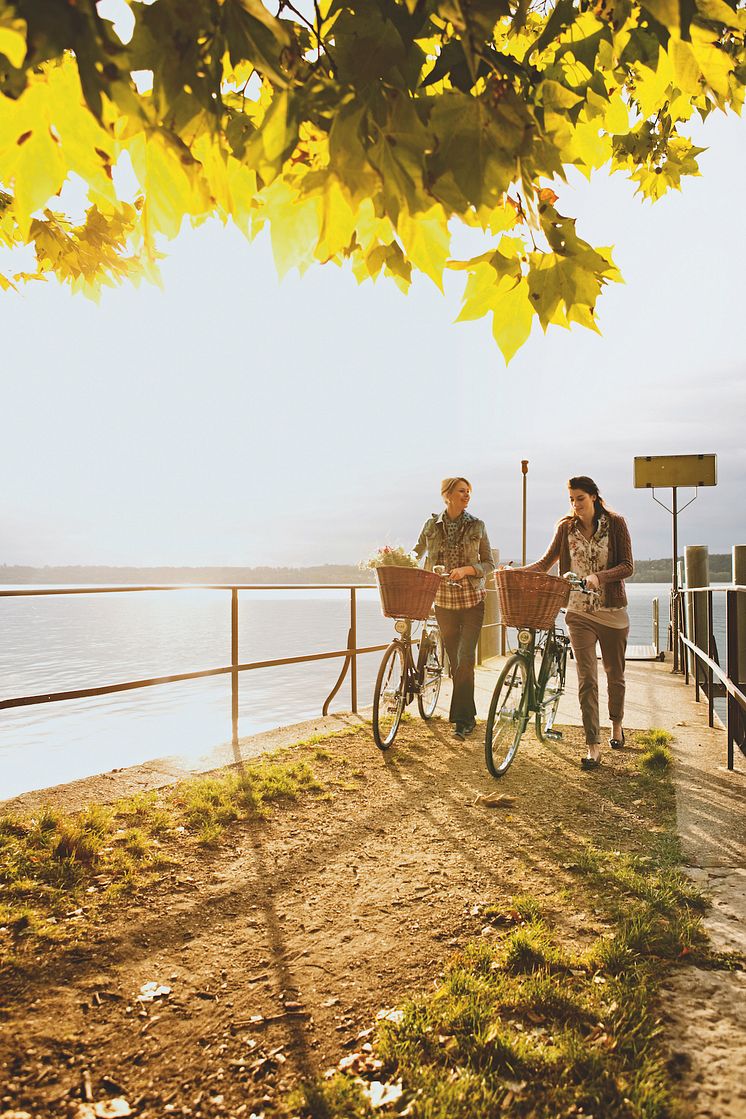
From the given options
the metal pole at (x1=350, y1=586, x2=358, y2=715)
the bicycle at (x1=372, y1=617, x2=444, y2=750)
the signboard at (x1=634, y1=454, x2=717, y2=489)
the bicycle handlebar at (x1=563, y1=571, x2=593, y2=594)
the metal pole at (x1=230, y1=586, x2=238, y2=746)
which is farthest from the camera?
the signboard at (x1=634, y1=454, x2=717, y2=489)

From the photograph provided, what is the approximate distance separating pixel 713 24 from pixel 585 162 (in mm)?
349

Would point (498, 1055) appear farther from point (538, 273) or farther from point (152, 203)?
point (152, 203)

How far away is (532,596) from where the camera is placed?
4.82m

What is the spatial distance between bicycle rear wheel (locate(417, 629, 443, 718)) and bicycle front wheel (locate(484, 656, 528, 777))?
1.11m

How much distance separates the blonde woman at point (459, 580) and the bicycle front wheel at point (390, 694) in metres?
0.47

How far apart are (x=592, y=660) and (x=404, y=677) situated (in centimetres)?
150

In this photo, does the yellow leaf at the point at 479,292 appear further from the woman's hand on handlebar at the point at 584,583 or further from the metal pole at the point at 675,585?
the metal pole at the point at 675,585

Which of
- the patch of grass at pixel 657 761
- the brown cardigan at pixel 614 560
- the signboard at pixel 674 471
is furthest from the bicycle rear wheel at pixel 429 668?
the signboard at pixel 674 471

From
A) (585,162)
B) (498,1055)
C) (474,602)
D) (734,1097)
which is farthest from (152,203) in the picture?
(474,602)

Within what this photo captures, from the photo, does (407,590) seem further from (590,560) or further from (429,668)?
(590,560)

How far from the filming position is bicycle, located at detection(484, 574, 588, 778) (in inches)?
192

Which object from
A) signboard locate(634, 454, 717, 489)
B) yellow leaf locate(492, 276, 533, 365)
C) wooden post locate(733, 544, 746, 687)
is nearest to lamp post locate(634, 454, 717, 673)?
signboard locate(634, 454, 717, 489)

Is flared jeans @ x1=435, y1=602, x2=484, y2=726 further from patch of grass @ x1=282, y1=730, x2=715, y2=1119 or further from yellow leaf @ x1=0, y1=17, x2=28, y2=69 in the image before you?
yellow leaf @ x1=0, y1=17, x2=28, y2=69

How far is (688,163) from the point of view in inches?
133
